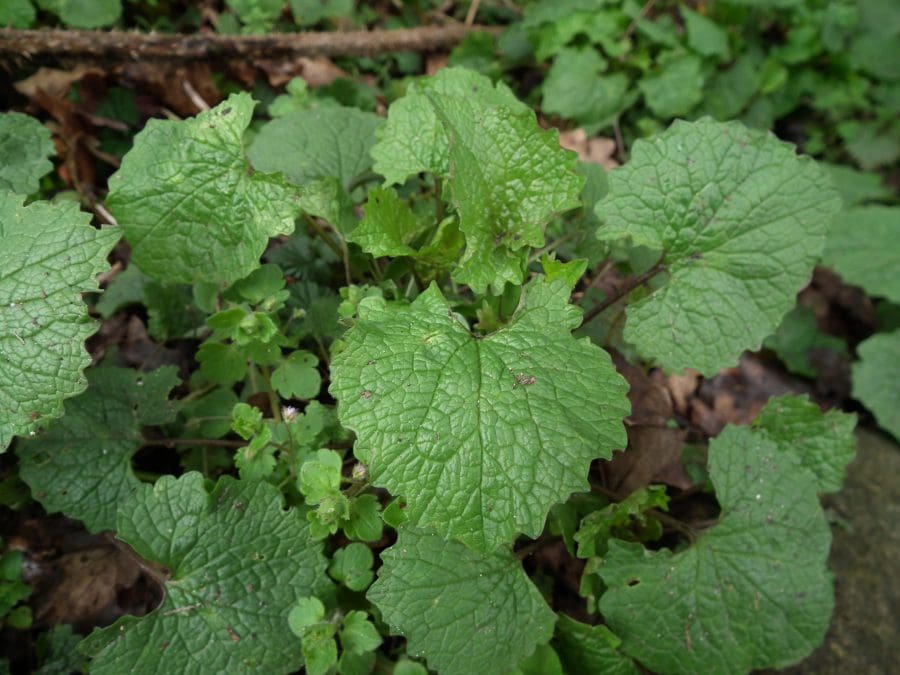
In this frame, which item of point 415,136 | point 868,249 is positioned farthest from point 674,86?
point 415,136

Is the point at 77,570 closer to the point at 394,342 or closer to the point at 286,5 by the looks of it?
the point at 394,342

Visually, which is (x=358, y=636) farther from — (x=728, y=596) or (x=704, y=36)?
(x=704, y=36)

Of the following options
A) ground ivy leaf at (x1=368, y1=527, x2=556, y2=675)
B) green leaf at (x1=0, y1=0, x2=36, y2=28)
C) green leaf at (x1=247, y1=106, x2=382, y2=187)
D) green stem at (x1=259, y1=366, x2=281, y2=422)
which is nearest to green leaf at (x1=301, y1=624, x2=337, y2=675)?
ground ivy leaf at (x1=368, y1=527, x2=556, y2=675)

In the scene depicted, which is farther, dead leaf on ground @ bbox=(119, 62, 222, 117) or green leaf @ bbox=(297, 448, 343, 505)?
dead leaf on ground @ bbox=(119, 62, 222, 117)

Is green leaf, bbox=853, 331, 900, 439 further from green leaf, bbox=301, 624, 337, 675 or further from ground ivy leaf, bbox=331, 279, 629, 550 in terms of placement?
green leaf, bbox=301, 624, 337, 675

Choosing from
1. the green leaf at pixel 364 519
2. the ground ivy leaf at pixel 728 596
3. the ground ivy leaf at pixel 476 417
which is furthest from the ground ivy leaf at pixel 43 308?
the ground ivy leaf at pixel 728 596

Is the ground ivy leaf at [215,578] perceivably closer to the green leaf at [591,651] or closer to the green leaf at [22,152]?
the green leaf at [591,651]

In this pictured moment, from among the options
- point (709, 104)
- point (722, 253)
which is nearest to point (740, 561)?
point (722, 253)
